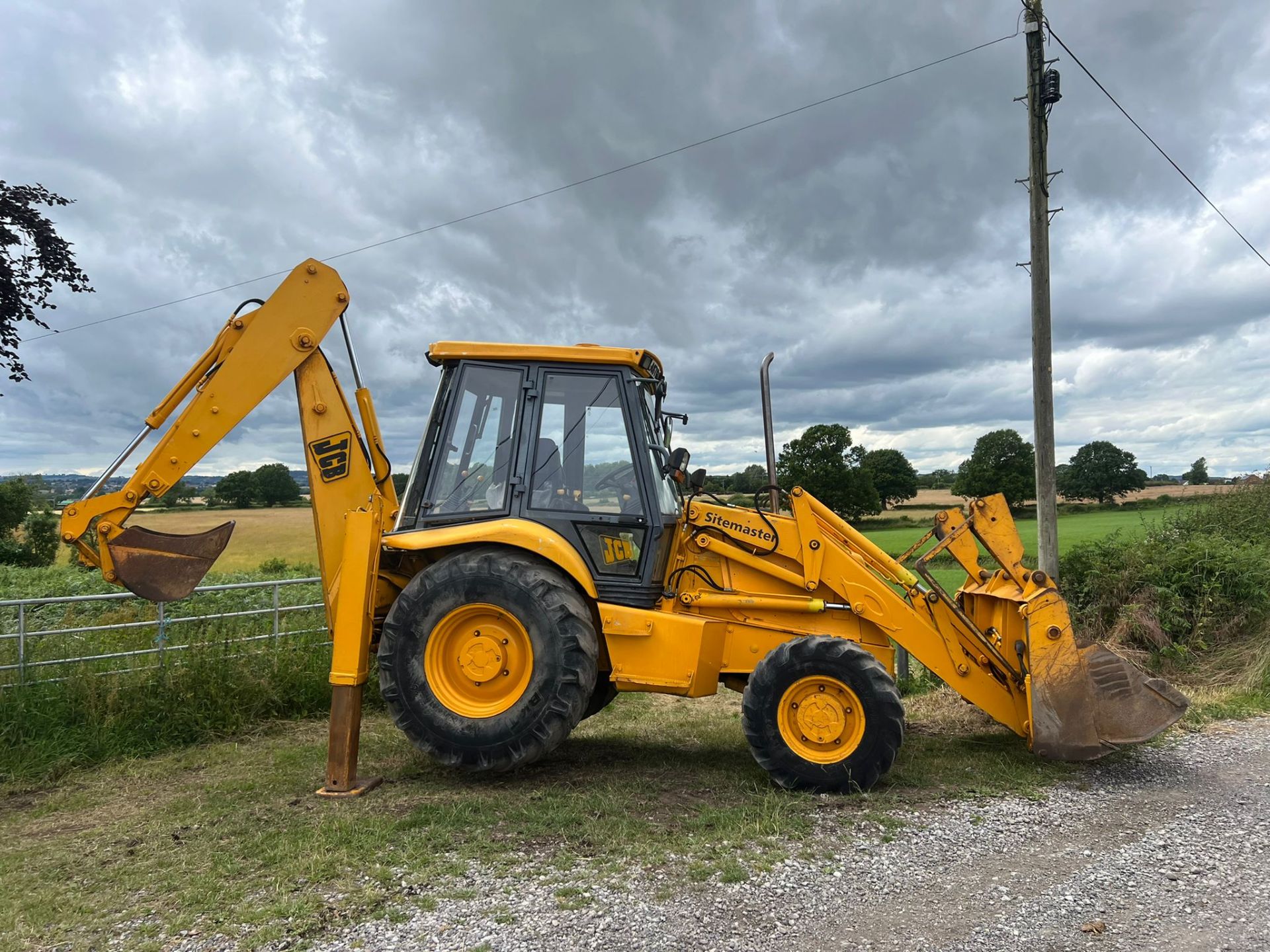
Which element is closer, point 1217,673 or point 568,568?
point 568,568

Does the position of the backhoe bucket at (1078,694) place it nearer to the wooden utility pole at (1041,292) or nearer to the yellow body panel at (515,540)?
the yellow body panel at (515,540)

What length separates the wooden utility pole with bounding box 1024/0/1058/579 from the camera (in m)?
8.78

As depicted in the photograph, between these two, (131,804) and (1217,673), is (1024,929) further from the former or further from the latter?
(1217,673)

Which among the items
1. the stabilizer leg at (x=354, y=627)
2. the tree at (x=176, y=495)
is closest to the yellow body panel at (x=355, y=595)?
the stabilizer leg at (x=354, y=627)

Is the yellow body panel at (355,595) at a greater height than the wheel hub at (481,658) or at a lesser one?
greater

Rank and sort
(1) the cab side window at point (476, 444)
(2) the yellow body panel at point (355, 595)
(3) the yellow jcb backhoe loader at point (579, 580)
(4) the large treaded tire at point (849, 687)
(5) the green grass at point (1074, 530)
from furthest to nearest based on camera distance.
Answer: (5) the green grass at point (1074, 530) < (1) the cab side window at point (476, 444) < (2) the yellow body panel at point (355, 595) < (3) the yellow jcb backhoe loader at point (579, 580) < (4) the large treaded tire at point (849, 687)

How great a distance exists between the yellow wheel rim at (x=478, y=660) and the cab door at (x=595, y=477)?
0.65 m

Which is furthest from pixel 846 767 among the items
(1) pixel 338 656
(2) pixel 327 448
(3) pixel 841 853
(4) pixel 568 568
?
(2) pixel 327 448

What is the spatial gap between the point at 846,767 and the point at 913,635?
1011 mm

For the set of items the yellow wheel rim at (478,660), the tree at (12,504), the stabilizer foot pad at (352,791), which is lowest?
the stabilizer foot pad at (352,791)

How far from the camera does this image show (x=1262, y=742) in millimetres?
6352

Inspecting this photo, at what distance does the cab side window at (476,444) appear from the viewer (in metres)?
5.71

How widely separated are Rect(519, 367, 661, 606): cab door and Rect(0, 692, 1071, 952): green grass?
1378mm

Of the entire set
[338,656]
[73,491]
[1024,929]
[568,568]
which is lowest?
[1024,929]
